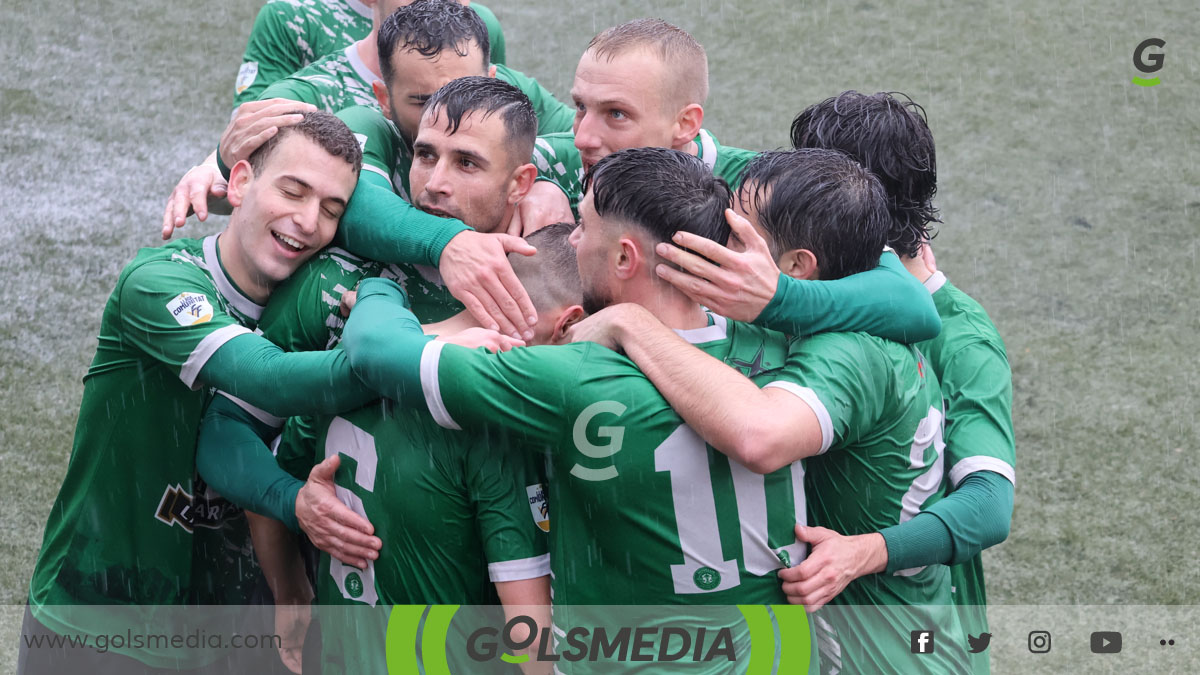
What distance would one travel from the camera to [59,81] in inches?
354

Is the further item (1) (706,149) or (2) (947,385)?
(1) (706,149)

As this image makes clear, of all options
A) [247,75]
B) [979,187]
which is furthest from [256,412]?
[979,187]

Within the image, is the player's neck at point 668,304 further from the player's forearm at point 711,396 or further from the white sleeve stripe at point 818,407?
the white sleeve stripe at point 818,407

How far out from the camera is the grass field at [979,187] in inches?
205

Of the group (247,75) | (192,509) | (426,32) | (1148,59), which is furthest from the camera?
(1148,59)

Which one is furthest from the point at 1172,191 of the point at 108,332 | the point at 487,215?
the point at 108,332

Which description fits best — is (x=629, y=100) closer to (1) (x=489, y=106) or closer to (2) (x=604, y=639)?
(1) (x=489, y=106)

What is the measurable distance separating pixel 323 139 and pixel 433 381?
799mm

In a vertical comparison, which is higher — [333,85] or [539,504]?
[333,85]

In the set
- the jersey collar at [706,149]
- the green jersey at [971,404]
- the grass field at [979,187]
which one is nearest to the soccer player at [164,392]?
the jersey collar at [706,149]

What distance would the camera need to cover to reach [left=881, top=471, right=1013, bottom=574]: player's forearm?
2.49m

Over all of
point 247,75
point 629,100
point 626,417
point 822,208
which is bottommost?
point 626,417

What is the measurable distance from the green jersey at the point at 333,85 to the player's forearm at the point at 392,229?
30.9 inches

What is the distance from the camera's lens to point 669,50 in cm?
322
